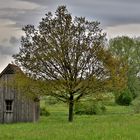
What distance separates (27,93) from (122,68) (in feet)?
30.9

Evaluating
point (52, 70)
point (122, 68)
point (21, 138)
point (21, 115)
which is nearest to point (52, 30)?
point (52, 70)

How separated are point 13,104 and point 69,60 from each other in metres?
10.7

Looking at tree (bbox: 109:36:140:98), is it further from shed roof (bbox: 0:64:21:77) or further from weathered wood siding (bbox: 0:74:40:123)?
shed roof (bbox: 0:64:21:77)

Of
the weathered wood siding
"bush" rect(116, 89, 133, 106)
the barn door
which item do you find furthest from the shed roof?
"bush" rect(116, 89, 133, 106)

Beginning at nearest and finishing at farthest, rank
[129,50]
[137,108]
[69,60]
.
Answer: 1. [69,60]
2. [137,108]
3. [129,50]

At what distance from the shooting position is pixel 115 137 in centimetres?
2330

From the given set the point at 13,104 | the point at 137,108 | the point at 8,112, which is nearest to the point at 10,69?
the point at 13,104

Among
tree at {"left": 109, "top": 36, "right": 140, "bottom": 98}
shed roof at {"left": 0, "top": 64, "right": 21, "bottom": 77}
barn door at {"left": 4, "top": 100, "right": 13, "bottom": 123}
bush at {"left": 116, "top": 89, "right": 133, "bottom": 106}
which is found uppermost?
tree at {"left": 109, "top": 36, "right": 140, "bottom": 98}

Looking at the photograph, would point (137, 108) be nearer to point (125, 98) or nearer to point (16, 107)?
point (16, 107)

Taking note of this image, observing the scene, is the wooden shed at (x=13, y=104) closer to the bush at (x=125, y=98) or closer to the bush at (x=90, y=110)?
the bush at (x=90, y=110)

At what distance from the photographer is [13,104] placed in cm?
5528

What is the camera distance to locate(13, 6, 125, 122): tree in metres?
47.3

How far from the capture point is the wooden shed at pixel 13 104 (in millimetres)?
54656

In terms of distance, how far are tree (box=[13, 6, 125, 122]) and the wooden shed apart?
6697 mm
